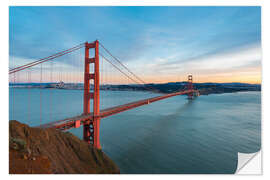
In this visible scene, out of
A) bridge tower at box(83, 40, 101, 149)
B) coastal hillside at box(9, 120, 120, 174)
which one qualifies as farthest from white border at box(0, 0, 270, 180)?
bridge tower at box(83, 40, 101, 149)

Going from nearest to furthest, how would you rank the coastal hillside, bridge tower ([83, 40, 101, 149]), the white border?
the coastal hillside → the white border → bridge tower ([83, 40, 101, 149])

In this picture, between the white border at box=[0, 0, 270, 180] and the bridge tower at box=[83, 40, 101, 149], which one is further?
the bridge tower at box=[83, 40, 101, 149]

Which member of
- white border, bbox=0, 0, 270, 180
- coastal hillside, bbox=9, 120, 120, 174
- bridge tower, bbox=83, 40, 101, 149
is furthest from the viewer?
bridge tower, bbox=83, 40, 101, 149

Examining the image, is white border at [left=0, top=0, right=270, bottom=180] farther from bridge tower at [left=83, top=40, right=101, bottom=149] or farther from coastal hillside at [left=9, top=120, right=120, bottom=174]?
bridge tower at [left=83, top=40, right=101, bottom=149]
